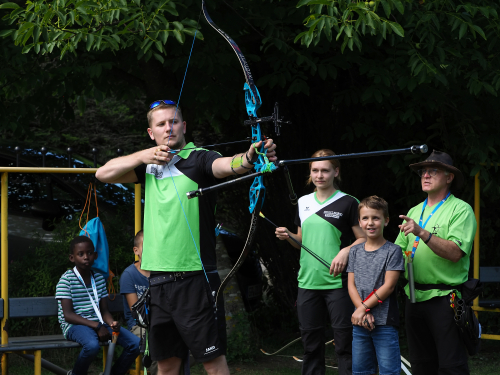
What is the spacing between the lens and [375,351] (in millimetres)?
3986

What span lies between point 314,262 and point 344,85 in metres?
2.61

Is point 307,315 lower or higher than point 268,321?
higher

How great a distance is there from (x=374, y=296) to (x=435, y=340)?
A: 0.43 m

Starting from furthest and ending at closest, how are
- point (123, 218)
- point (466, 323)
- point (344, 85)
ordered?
point (344, 85) < point (123, 218) < point (466, 323)

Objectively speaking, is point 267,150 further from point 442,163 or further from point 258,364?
point 258,364

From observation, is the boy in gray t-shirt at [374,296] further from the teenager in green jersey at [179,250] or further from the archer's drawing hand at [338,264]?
the teenager in green jersey at [179,250]

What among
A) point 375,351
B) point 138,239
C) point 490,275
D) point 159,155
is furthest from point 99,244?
point 490,275

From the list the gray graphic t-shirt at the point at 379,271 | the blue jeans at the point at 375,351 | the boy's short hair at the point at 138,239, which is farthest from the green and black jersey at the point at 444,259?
the boy's short hair at the point at 138,239

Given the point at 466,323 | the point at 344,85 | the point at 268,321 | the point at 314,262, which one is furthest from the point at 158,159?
the point at 268,321

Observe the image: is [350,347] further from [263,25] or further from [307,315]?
[263,25]

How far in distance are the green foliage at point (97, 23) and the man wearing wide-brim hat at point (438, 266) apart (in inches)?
72.8

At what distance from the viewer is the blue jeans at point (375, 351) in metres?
3.88

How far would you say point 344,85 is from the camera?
6.38 metres

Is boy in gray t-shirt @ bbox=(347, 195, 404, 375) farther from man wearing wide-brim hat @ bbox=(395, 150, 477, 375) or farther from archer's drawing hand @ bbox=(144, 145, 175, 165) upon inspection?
archer's drawing hand @ bbox=(144, 145, 175, 165)
